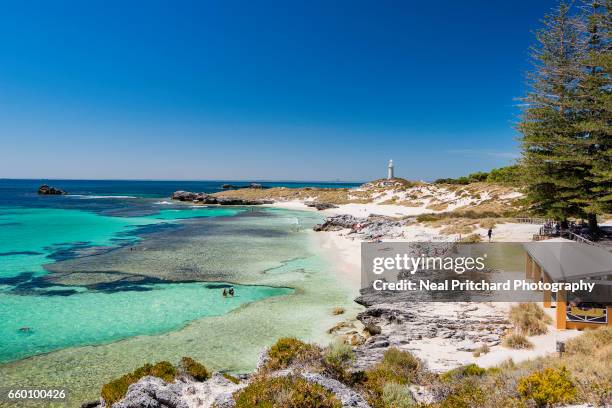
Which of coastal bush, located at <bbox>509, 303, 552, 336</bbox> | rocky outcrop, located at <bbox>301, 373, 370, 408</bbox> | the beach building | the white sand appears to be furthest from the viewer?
coastal bush, located at <bbox>509, 303, 552, 336</bbox>

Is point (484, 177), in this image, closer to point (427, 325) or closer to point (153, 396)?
point (427, 325)

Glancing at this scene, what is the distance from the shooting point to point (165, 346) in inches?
546

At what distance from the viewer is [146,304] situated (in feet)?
61.6

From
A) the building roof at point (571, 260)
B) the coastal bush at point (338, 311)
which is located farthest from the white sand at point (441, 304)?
the coastal bush at point (338, 311)

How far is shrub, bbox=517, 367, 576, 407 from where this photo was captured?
6.36m

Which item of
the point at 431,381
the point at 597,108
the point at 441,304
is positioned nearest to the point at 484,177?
the point at 597,108

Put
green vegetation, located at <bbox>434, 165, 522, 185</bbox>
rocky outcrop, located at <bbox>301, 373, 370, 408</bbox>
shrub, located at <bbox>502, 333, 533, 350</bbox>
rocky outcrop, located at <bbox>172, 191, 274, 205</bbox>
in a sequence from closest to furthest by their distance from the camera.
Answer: rocky outcrop, located at <bbox>301, 373, 370, 408</bbox> → shrub, located at <bbox>502, 333, 533, 350</bbox> → green vegetation, located at <bbox>434, 165, 522, 185</bbox> → rocky outcrop, located at <bbox>172, 191, 274, 205</bbox>

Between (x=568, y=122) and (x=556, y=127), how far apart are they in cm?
67

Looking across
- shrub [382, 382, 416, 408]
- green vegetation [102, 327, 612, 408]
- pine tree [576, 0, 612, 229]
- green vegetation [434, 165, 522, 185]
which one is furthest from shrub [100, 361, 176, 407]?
green vegetation [434, 165, 522, 185]

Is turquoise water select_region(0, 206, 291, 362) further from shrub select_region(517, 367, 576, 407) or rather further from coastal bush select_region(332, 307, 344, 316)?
shrub select_region(517, 367, 576, 407)

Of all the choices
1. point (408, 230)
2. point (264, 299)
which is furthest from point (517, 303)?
point (408, 230)

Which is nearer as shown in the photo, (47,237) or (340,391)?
(340,391)

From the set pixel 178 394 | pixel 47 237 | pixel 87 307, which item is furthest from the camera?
pixel 47 237

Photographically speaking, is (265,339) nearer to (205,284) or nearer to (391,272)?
(205,284)
